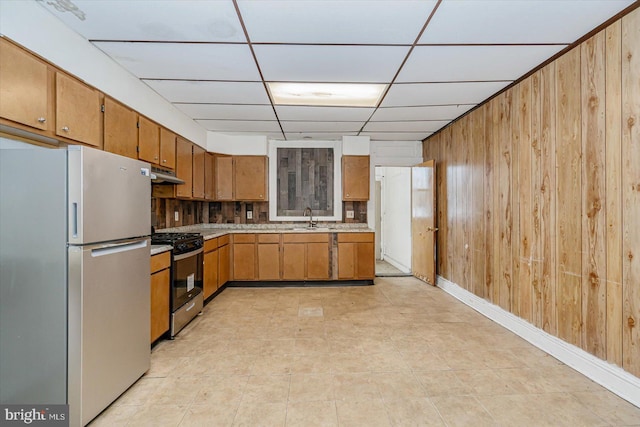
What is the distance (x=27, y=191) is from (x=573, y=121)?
3.67m

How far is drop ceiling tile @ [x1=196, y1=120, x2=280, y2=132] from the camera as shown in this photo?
14.1ft

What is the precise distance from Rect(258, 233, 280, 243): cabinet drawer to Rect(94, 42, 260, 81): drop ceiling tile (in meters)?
2.49

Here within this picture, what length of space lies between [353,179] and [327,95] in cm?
175

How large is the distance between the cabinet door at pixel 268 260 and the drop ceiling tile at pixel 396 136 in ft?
7.80

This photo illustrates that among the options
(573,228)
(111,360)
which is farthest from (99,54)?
(573,228)

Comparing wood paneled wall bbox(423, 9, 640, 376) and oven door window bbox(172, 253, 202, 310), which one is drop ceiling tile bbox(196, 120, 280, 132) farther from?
wood paneled wall bbox(423, 9, 640, 376)

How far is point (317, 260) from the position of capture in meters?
4.81

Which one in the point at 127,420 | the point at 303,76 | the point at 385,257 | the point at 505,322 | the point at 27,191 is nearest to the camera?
the point at 27,191

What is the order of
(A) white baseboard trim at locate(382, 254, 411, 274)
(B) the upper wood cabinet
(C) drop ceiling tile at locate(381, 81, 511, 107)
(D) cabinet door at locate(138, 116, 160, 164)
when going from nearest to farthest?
(D) cabinet door at locate(138, 116, 160, 164)
(C) drop ceiling tile at locate(381, 81, 511, 107)
(B) the upper wood cabinet
(A) white baseboard trim at locate(382, 254, 411, 274)

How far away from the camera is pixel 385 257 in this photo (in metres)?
7.43

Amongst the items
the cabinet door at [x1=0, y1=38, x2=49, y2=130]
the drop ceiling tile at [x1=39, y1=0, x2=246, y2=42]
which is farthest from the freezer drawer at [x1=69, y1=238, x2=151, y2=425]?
the drop ceiling tile at [x1=39, y1=0, x2=246, y2=42]

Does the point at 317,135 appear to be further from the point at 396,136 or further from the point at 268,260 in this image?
the point at 268,260

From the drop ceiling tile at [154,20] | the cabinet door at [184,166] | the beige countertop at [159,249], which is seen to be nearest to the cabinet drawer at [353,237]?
the cabinet door at [184,166]

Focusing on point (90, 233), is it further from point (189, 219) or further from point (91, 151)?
point (189, 219)
